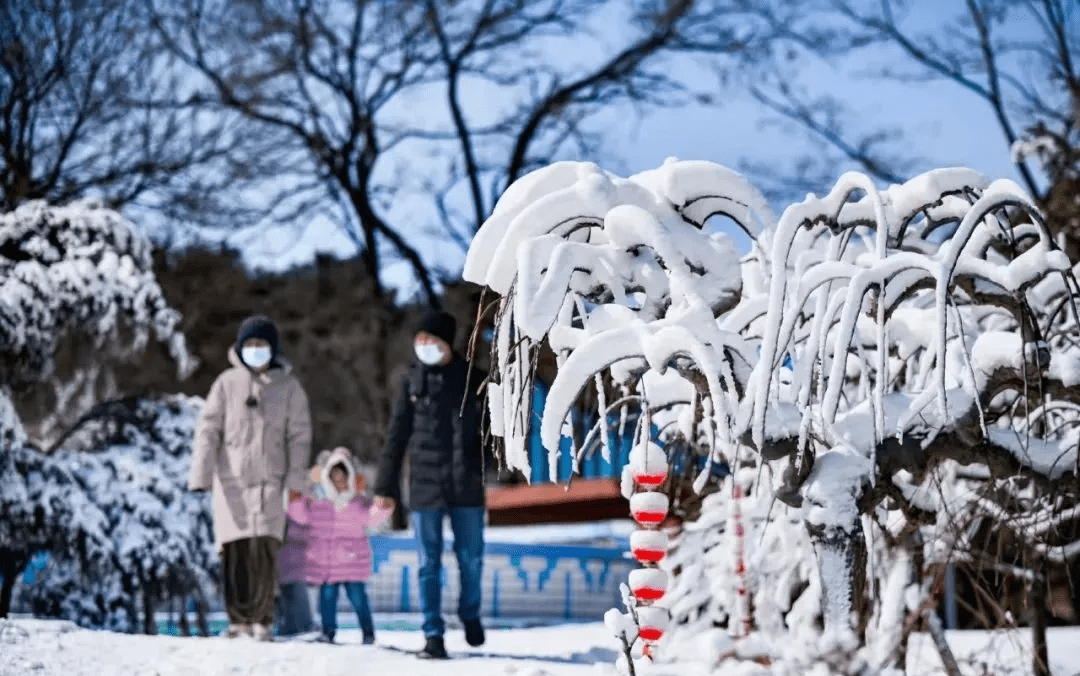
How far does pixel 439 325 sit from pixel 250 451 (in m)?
1.39

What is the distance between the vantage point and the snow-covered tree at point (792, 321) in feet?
13.1

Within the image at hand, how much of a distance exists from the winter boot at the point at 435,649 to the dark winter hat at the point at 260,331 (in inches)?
85.8

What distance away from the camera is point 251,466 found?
7.83m

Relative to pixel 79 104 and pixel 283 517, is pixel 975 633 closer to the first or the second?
pixel 283 517

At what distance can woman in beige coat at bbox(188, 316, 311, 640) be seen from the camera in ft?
25.6

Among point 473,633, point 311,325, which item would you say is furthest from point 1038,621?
point 311,325

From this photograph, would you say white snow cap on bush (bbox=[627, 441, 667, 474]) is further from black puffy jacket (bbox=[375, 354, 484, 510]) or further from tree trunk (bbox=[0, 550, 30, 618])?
tree trunk (bbox=[0, 550, 30, 618])

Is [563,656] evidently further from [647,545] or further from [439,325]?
[647,545]

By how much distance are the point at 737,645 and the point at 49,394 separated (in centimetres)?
1001

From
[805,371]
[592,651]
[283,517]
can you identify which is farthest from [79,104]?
[805,371]

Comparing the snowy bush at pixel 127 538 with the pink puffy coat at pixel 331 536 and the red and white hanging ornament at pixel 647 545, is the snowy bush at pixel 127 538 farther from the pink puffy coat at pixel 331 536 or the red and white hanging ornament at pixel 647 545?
the red and white hanging ornament at pixel 647 545

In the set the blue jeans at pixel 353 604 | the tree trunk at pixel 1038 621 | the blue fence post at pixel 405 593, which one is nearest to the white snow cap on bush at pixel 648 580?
the tree trunk at pixel 1038 621

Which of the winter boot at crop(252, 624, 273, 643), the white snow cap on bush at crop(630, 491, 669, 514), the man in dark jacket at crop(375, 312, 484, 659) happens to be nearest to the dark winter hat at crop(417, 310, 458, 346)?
the man in dark jacket at crop(375, 312, 484, 659)

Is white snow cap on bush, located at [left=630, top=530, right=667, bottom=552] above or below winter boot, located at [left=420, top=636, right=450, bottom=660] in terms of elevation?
above
